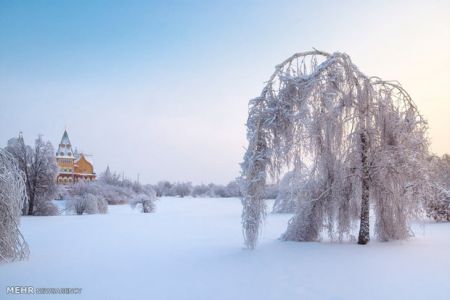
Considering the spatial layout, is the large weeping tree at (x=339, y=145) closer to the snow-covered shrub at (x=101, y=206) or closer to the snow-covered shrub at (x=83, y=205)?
the snow-covered shrub at (x=83, y=205)

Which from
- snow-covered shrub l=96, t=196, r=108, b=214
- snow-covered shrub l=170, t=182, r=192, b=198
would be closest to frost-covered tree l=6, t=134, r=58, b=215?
snow-covered shrub l=96, t=196, r=108, b=214

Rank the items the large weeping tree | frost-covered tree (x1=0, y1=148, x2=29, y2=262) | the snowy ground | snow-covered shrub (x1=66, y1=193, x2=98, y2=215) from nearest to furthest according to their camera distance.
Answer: the snowy ground → frost-covered tree (x1=0, y1=148, x2=29, y2=262) → the large weeping tree → snow-covered shrub (x1=66, y1=193, x2=98, y2=215)

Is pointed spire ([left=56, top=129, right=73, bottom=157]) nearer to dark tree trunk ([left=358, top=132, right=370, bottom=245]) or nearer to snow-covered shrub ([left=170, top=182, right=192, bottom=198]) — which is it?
snow-covered shrub ([left=170, top=182, right=192, bottom=198])

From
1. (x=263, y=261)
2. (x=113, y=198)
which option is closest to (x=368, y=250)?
(x=263, y=261)

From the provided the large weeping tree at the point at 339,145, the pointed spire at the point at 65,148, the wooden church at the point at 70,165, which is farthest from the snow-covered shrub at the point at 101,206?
the pointed spire at the point at 65,148

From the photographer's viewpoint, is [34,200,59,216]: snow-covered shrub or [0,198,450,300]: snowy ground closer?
[0,198,450,300]: snowy ground

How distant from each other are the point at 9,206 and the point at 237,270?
188 inches

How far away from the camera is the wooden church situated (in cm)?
5000

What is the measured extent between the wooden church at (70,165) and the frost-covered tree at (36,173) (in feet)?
79.7

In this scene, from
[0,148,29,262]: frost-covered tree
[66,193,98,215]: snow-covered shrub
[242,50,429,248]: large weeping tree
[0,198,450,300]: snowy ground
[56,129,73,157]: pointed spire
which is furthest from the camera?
[56,129,73,157]: pointed spire

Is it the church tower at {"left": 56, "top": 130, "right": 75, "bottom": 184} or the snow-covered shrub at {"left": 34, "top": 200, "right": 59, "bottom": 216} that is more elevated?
the church tower at {"left": 56, "top": 130, "right": 75, "bottom": 184}

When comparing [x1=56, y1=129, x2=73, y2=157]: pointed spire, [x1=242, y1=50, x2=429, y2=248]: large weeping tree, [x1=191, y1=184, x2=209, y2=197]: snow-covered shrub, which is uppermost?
[x1=56, y1=129, x2=73, y2=157]: pointed spire

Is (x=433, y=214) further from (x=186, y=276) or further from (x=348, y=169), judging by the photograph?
(x=186, y=276)

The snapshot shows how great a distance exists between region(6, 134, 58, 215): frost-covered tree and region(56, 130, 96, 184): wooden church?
24308 millimetres
